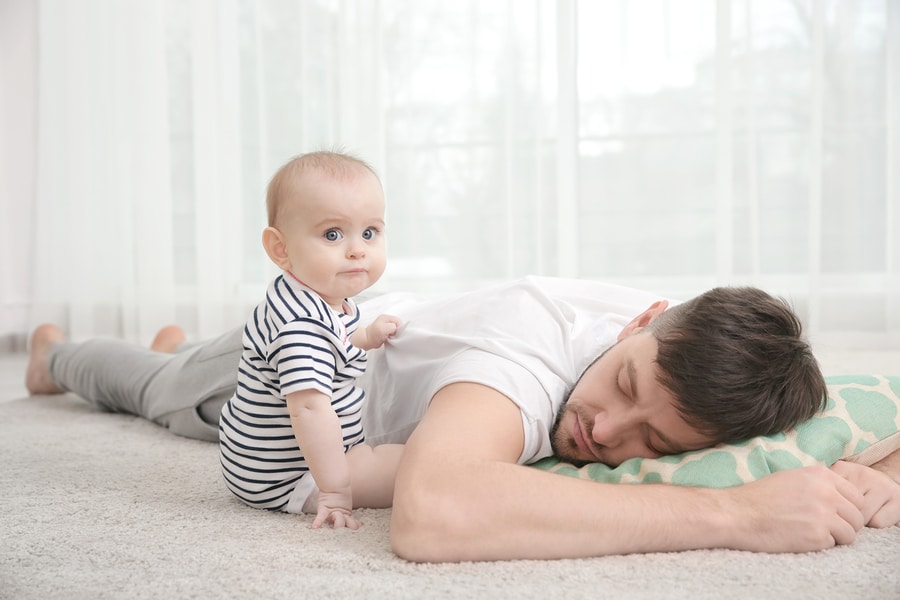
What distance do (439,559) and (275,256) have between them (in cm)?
50

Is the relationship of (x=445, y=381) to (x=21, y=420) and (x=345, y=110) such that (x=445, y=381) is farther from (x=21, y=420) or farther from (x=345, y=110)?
(x=345, y=110)

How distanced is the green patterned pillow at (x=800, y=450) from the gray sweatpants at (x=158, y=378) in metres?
0.85

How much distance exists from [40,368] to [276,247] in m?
1.70

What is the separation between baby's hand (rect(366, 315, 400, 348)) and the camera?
59.2 inches

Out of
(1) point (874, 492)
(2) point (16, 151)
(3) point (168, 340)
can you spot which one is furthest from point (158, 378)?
(2) point (16, 151)

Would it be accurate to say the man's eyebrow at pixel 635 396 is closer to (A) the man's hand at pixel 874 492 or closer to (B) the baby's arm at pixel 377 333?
(A) the man's hand at pixel 874 492

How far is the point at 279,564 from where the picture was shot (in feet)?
3.51

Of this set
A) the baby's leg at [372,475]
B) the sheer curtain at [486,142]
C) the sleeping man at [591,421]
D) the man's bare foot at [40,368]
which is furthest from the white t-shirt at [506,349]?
the sheer curtain at [486,142]

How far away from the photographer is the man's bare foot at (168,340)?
278cm

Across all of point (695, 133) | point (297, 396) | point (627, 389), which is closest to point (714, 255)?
point (695, 133)

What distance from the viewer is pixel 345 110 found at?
3.61 meters

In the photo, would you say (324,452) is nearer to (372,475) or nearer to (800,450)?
(372,475)

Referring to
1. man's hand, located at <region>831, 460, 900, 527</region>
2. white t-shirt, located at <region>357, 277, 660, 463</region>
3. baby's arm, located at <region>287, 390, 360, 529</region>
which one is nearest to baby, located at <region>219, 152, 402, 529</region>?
baby's arm, located at <region>287, 390, 360, 529</region>

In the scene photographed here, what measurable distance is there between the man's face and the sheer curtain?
222 cm
